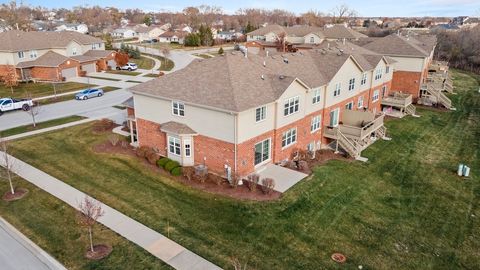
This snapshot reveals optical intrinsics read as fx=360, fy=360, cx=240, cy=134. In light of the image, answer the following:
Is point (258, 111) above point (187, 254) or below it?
above

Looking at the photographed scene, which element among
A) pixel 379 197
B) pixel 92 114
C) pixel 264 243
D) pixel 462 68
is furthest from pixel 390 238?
pixel 462 68

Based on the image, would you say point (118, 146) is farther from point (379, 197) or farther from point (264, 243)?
point (379, 197)

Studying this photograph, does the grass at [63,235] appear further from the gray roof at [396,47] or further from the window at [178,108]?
the gray roof at [396,47]

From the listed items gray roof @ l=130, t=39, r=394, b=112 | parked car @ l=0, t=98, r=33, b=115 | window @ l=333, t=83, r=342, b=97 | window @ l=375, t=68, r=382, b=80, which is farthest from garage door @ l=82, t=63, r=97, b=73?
window @ l=375, t=68, r=382, b=80

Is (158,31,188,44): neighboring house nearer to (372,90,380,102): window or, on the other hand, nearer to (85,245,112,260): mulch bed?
(372,90,380,102): window

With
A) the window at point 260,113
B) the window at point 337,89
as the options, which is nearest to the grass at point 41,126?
the window at point 260,113

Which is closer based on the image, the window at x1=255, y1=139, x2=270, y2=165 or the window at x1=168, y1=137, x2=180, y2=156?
the window at x1=255, y1=139, x2=270, y2=165
